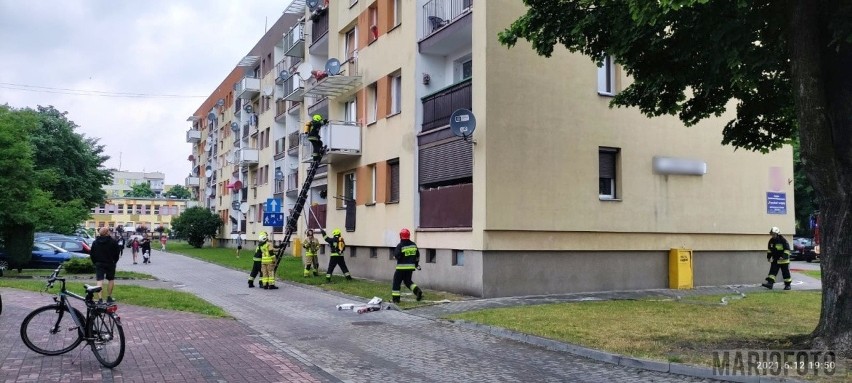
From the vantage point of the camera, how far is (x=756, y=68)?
10062mm

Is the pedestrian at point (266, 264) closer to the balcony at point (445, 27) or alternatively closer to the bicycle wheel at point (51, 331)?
the balcony at point (445, 27)

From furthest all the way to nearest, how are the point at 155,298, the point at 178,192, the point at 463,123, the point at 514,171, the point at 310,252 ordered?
the point at 178,192 → the point at 310,252 → the point at 514,171 → the point at 463,123 → the point at 155,298

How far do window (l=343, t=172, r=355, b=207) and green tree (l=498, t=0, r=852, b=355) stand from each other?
13268mm

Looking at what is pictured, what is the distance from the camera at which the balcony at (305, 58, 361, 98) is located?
77.7 feet

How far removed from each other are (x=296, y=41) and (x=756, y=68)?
106 feet

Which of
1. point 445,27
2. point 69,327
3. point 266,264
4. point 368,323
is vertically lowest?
point 368,323

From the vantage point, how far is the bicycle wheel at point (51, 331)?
8633 mm

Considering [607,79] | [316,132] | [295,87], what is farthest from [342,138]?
[295,87]

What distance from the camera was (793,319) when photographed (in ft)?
39.8

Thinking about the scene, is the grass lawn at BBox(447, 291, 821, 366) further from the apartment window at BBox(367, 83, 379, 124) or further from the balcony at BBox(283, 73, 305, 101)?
the balcony at BBox(283, 73, 305, 101)

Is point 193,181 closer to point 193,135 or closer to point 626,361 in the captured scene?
point 193,135

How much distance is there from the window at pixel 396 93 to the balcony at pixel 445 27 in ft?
6.40

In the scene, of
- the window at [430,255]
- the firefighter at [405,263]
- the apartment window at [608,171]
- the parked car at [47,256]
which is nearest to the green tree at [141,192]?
the parked car at [47,256]

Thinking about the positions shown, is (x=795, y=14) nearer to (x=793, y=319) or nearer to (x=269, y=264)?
(x=793, y=319)
